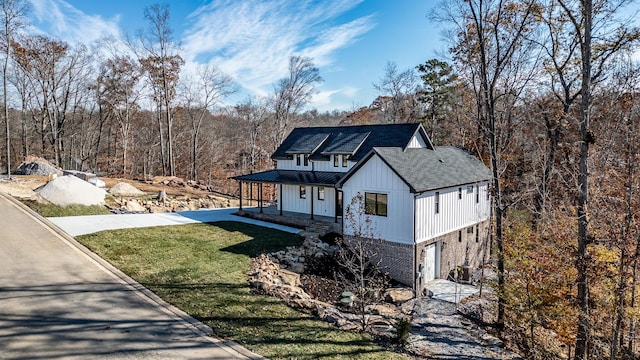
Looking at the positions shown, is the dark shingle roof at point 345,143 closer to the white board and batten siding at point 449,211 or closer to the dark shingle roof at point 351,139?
the dark shingle roof at point 351,139

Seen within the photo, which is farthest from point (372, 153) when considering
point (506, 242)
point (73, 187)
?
point (73, 187)

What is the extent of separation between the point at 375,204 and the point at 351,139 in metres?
7.32

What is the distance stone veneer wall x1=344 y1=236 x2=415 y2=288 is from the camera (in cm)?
1527

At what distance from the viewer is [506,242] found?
13.0 m

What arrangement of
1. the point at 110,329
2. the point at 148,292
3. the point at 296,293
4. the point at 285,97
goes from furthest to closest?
the point at 285,97, the point at 296,293, the point at 148,292, the point at 110,329

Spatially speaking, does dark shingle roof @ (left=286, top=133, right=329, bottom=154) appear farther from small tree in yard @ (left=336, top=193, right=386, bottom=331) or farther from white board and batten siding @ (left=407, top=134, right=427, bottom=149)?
small tree in yard @ (left=336, top=193, right=386, bottom=331)

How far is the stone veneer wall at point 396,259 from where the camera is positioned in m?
15.3

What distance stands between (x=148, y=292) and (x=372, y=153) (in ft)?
33.4

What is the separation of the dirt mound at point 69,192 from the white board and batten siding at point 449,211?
18.1 metres

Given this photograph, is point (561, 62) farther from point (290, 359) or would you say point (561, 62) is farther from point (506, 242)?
point (290, 359)

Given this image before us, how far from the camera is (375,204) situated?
53.6 ft

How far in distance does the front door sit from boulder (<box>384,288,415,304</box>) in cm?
167

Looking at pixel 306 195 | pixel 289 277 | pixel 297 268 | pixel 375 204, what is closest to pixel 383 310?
pixel 289 277

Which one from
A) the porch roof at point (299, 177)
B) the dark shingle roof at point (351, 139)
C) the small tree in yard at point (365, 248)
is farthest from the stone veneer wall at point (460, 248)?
the porch roof at point (299, 177)
